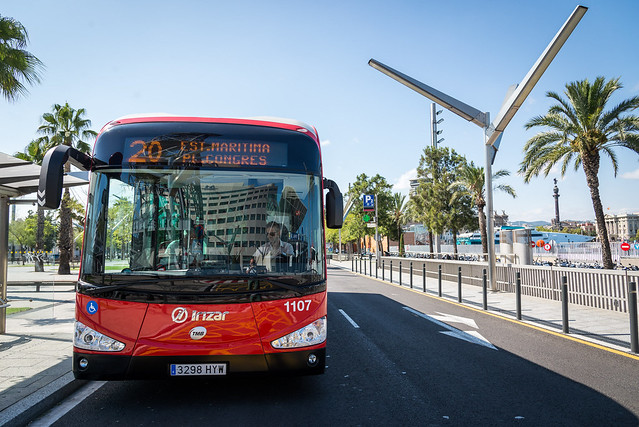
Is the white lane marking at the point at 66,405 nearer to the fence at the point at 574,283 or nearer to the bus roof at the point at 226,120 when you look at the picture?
the bus roof at the point at 226,120

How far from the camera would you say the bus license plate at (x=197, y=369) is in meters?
4.27

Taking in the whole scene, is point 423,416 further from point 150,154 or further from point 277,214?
point 150,154

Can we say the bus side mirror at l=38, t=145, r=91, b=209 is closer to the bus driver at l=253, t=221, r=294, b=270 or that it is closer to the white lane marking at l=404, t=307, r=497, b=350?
the bus driver at l=253, t=221, r=294, b=270

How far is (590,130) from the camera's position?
737 inches

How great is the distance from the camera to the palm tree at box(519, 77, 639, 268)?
1817cm

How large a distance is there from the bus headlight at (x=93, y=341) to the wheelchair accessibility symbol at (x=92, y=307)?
0.15 m

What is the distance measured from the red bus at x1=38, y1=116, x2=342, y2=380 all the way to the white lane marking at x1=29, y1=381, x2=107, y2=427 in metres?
0.51

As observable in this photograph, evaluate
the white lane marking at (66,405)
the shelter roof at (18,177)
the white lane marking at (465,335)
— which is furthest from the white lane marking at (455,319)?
the shelter roof at (18,177)

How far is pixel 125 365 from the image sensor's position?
4258 millimetres

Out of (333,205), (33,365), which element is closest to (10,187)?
(33,365)

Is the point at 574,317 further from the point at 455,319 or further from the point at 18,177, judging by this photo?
the point at 18,177

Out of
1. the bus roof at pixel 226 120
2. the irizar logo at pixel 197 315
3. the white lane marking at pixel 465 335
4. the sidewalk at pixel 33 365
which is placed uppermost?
the bus roof at pixel 226 120

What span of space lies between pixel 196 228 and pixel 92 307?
3.94 feet

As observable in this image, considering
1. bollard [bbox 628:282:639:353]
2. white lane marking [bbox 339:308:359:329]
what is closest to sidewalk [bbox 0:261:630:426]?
bollard [bbox 628:282:639:353]
